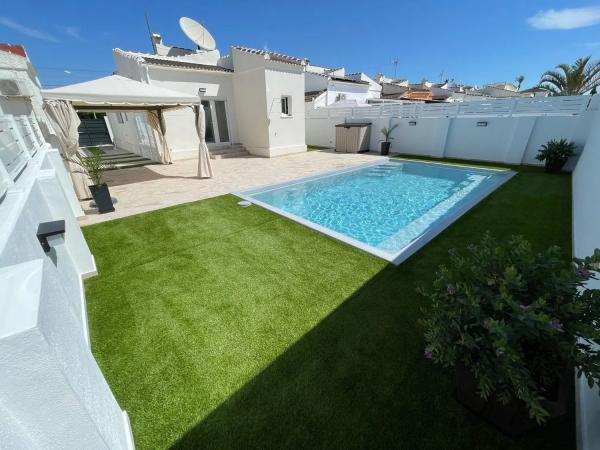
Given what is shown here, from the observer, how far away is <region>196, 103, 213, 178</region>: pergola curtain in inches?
388

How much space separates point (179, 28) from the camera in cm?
1620

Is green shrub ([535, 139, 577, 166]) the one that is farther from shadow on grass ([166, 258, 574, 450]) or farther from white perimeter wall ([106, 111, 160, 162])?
white perimeter wall ([106, 111, 160, 162])

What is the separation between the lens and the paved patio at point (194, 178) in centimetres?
762

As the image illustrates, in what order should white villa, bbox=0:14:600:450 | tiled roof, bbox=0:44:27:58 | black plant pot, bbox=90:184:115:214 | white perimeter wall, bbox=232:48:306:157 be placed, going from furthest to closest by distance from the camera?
1. white perimeter wall, bbox=232:48:306:157
2. tiled roof, bbox=0:44:27:58
3. black plant pot, bbox=90:184:115:214
4. white villa, bbox=0:14:600:450

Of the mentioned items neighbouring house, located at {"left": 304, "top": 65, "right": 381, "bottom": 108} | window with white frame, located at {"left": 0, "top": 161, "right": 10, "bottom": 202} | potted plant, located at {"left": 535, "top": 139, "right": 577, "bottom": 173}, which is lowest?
potted plant, located at {"left": 535, "top": 139, "right": 577, "bottom": 173}

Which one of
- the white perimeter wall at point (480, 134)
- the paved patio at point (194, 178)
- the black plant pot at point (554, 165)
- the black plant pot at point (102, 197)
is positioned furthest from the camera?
the white perimeter wall at point (480, 134)

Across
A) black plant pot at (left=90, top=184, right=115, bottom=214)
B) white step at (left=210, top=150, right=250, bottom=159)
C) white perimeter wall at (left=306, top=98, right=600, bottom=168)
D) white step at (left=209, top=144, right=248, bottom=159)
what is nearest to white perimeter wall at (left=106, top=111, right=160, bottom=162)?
white step at (left=209, top=144, right=248, bottom=159)

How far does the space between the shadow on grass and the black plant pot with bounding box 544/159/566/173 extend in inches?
445

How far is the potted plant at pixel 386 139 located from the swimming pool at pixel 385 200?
2569mm

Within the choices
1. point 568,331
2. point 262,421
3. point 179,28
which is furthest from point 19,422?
point 179,28

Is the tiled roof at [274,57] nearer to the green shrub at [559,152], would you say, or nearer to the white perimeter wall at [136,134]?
the white perimeter wall at [136,134]

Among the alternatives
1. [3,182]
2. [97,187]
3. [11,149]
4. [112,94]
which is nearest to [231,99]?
[112,94]

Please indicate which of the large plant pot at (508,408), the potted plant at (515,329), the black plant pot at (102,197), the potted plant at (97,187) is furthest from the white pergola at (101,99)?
the large plant pot at (508,408)

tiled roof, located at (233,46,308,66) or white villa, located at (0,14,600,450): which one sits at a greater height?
tiled roof, located at (233,46,308,66)
